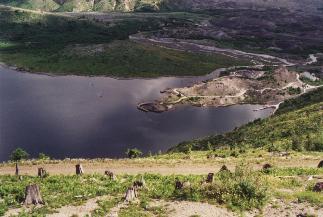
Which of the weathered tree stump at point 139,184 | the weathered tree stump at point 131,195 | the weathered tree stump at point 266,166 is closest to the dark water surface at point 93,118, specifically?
the weathered tree stump at point 266,166

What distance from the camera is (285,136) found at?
69.5 meters

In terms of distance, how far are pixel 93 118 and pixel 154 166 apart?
76.2 meters

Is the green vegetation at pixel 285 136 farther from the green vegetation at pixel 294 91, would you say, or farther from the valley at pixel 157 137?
the green vegetation at pixel 294 91

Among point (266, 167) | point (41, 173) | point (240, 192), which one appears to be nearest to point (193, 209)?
point (240, 192)

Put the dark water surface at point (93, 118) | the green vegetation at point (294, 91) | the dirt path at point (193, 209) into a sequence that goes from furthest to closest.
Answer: the green vegetation at point (294, 91), the dark water surface at point (93, 118), the dirt path at point (193, 209)

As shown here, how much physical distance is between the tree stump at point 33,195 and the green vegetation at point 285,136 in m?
31.6

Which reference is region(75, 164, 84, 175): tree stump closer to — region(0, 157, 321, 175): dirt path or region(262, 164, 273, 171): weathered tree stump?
region(0, 157, 321, 175): dirt path

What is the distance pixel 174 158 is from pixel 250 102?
9671 cm

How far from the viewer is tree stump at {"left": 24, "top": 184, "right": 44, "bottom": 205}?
3725 cm

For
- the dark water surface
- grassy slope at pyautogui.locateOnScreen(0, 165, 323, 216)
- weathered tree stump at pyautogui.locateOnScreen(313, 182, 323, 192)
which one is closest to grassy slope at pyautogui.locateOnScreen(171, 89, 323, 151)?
grassy slope at pyautogui.locateOnScreen(0, 165, 323, 216)

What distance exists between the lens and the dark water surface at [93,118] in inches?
4299

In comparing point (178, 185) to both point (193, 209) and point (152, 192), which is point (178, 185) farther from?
point (193, 209)

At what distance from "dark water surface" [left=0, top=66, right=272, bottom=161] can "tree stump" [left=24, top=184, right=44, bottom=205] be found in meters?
64.3

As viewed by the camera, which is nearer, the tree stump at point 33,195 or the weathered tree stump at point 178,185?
the tree stump at point 33,195
